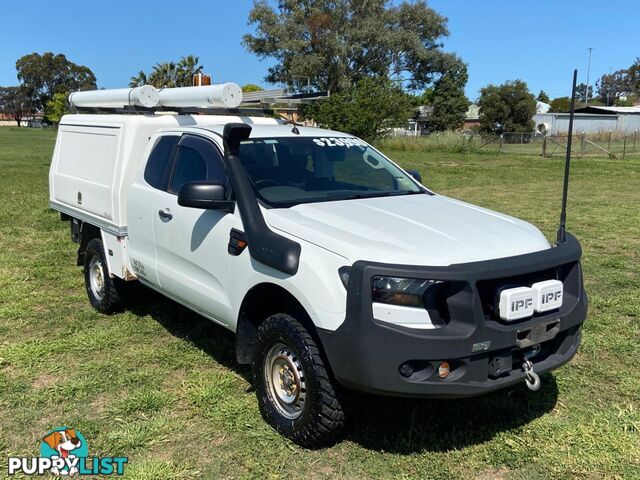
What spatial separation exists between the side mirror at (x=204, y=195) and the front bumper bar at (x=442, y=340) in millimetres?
1188

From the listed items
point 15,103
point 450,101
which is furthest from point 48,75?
point 450,101

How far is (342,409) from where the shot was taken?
10.6 feet

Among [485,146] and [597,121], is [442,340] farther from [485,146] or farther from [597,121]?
[597,121]

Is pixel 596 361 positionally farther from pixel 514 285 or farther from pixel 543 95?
pixel 543 95

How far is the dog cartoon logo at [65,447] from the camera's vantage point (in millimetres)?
3312

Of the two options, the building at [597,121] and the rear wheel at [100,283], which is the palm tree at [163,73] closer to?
the building at [597,121]

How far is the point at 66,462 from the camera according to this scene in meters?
3.36

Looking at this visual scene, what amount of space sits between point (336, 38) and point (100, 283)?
42.2 m

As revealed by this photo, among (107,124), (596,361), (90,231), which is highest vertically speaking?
(107,124)

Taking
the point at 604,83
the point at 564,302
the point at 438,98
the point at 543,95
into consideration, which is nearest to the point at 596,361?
the point at 564,302

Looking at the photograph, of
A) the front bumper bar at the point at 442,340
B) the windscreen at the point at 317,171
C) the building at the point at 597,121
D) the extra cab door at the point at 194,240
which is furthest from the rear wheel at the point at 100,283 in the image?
the building at the point at 597,121

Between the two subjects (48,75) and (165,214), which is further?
(48,75)

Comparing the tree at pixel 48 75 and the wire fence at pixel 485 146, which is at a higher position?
the tree at pixel 48 75

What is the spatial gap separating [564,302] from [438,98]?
197ft
